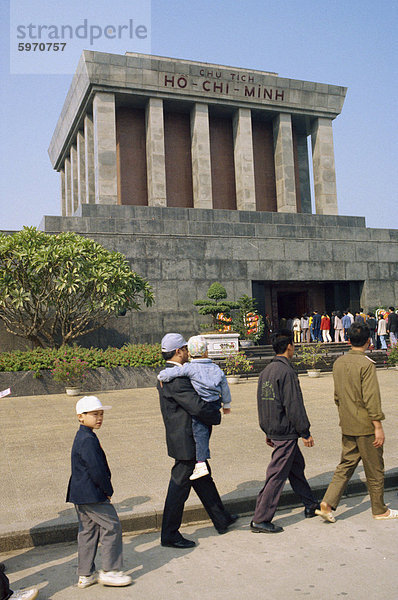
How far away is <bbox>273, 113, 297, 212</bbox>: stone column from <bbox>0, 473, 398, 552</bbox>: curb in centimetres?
2597

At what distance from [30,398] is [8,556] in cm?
1006

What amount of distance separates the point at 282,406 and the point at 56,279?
12.7 meters

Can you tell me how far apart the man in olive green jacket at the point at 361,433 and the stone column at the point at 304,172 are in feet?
94.3

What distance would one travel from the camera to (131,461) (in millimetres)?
7312

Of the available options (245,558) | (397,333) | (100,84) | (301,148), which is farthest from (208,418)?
(301,148)

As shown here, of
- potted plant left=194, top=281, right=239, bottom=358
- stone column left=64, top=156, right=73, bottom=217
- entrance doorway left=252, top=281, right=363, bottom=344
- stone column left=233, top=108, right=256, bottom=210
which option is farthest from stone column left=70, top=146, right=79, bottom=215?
potted plant left=194, top=281, right=239, bottom=358

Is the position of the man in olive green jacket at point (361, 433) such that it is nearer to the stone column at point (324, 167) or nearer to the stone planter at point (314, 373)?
the stone planter at point (314, 373)

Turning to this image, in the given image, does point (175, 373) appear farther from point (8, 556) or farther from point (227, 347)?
point (227, 347)

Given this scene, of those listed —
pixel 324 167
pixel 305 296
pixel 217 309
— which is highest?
pixel 324 167

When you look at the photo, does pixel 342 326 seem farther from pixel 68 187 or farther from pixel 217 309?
pixel 68 187

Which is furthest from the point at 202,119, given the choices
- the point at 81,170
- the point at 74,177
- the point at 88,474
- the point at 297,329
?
the point at 88,474

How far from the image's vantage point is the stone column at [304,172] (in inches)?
1302

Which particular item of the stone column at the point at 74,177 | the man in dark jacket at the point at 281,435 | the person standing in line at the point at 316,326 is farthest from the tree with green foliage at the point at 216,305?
the stone column at the point at 74,177

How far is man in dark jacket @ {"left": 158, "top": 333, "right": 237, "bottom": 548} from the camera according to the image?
472 centimetres
